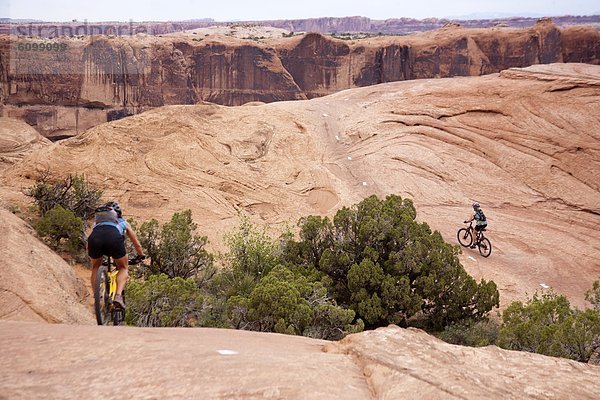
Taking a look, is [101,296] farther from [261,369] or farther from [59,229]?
[59,229]

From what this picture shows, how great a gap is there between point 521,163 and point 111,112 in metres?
42.9

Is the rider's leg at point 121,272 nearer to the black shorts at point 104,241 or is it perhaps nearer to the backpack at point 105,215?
the black shorts at point 104,241

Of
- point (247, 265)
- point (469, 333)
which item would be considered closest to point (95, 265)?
point (247, 265)

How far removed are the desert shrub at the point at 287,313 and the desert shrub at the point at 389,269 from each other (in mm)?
1686

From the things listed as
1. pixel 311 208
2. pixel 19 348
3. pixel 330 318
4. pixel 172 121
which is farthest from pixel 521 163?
pixel 19 348

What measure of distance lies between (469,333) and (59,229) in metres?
10.1

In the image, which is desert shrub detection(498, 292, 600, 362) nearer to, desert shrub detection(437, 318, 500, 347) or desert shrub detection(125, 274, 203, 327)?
desert shrub detection(437, 318, 500, 347)

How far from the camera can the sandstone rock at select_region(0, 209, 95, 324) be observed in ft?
23.9

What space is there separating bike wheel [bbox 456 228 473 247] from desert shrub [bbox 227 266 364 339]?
859 cm

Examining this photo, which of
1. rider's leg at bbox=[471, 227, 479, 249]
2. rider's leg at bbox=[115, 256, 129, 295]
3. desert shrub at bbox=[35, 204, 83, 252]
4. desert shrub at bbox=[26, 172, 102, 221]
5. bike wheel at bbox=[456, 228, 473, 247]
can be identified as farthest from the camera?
bike wheel at bbox=[456, 228, 473, 247]

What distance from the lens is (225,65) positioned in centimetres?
6162

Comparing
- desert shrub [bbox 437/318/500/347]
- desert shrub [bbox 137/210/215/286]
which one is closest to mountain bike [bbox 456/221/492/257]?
desert shrub [bbox 437/318/500/347]

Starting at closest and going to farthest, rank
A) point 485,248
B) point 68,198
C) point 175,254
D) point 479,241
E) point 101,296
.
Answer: point 101,296
point 175,254
point 68,198
point 479,241
point 485,248

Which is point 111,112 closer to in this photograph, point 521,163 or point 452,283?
point 521,163
